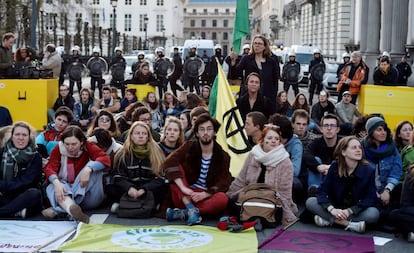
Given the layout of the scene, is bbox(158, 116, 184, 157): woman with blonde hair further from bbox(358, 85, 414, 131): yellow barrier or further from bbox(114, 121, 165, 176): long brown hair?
bbox(358, 85, 414, 131): yellow barrier

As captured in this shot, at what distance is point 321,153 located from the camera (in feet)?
29.7

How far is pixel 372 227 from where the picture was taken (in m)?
7.68

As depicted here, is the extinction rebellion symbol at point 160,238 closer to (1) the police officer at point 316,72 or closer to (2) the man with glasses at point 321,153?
(2) the man with glasses at point 321,153

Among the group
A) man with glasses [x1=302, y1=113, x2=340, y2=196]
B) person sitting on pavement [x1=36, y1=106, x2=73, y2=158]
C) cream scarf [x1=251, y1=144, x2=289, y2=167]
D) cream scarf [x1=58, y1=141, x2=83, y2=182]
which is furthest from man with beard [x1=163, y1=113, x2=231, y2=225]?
person sitting on pavement [x1=36, y1=106, x2=73, y2=158]

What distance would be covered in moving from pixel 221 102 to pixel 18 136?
127 inches

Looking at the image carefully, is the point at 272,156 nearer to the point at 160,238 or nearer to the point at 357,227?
the point at 357,227

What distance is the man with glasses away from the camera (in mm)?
8836

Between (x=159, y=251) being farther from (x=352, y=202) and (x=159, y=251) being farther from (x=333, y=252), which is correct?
(x=352, y=202)

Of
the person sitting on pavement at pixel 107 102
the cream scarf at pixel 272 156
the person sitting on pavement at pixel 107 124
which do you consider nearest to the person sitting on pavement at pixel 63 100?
the person sitting on pavement at pixel 107 102

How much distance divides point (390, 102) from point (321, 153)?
7.24 m

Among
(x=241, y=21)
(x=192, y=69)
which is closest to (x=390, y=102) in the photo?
(x=241, y=21)

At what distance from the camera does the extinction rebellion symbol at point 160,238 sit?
22.2 ft

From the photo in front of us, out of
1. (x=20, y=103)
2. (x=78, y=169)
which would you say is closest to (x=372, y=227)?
(x=78, y=169)

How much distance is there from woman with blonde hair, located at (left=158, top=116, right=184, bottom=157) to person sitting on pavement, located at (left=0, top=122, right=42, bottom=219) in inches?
60.9
